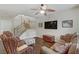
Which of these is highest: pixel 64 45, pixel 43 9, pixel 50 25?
pixel 43 9

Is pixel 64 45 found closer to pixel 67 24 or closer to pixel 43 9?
pixel 67 24

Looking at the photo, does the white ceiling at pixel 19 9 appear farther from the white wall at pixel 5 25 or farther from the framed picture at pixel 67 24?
the framed picture at pixel 67 24

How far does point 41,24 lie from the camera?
1.73 meters

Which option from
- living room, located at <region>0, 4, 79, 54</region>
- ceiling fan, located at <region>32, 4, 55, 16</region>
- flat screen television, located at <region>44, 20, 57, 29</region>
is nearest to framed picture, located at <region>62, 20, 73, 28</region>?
living room, located at <region>0, 4, 79, 54</region>

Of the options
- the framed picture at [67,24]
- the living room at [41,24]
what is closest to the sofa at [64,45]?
the living room at [41,24]

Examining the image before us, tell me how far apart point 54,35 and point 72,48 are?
307 mm

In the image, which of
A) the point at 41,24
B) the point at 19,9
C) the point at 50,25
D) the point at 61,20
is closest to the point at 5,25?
the point at 19,9

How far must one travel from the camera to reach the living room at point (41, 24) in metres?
1.70

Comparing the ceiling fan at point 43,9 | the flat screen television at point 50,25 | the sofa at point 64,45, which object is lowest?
the sofa at point 64,45

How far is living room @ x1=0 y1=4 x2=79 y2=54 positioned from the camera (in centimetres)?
170

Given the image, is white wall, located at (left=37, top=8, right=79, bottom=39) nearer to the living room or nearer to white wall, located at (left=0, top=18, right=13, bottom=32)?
the living room
